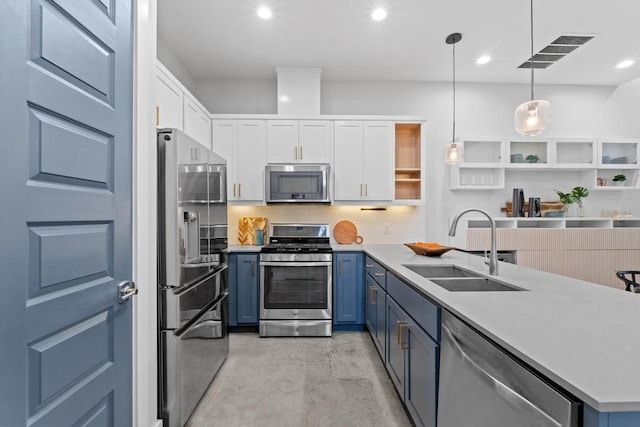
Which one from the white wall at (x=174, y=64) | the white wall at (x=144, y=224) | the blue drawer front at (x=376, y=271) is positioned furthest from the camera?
the white wall at (x=174, y=64)

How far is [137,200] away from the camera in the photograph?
4.82ft

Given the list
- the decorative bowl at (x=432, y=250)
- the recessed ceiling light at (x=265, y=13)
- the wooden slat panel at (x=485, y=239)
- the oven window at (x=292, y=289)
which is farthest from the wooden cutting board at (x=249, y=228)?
the wooden slat panel at (x=485, y=239)

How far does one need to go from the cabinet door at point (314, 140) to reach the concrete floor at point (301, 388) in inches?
80.4

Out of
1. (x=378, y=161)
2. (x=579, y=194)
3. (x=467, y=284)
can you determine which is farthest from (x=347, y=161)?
(x=579, y=194)

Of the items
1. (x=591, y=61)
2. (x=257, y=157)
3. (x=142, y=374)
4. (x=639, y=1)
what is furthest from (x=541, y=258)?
(x=142, y=374)

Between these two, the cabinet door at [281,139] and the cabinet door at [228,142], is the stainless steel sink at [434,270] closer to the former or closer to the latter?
the cabinet door at [281,139]

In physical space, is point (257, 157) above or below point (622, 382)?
above

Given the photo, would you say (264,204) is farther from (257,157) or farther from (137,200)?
(137,200)

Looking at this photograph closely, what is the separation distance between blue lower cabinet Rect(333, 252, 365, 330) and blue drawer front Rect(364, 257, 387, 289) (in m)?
0.18

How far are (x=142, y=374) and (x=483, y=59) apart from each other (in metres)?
4.24

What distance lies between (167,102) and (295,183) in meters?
1.54

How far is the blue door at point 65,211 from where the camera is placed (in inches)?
33.4

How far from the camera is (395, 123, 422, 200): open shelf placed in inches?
157

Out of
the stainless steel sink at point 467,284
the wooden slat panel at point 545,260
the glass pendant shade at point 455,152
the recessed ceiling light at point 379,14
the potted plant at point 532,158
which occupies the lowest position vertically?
the wooden slat panel at point 545,260
